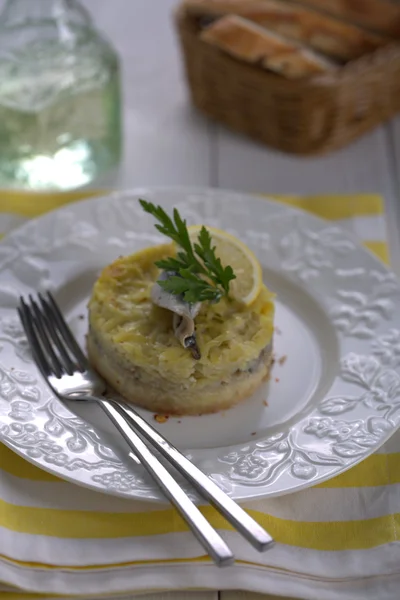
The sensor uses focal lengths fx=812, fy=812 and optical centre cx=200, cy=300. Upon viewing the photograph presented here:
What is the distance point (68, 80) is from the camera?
3.33 metres

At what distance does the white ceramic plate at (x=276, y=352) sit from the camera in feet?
7.14

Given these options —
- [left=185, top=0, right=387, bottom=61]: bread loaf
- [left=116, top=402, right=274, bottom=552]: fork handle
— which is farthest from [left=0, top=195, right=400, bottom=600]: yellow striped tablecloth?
[left=185, top=0, right=387, bottom=61]: bread loaf

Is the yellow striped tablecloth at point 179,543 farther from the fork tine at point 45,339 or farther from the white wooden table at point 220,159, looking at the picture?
the white wooden table at point 220,159

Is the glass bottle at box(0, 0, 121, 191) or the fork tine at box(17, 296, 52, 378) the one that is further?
the glass bottle at box(0, 0, 121, 191)

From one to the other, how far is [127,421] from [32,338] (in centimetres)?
47

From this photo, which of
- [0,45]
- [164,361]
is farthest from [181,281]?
[0,45]

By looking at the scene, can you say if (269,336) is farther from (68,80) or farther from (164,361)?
(68,80)

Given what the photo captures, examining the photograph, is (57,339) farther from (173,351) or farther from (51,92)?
(51,92)

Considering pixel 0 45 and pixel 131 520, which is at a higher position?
pixel 0 45

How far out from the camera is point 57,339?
8.37 feet

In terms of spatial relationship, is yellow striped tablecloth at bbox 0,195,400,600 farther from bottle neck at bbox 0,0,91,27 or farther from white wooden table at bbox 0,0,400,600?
bottle neck at bbox 0,0,91,27

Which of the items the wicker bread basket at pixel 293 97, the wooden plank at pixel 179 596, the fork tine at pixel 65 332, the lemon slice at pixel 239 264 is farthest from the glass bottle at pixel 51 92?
the wooden plank at pixel 179 596

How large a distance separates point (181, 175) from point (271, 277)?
0.90m

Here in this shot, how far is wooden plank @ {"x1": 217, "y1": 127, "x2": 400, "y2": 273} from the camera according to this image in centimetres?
363
